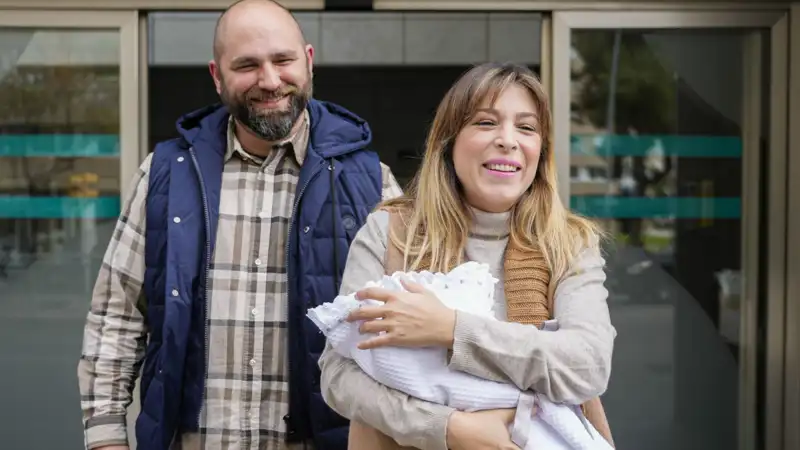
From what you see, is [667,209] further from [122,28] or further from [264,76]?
[264,76]

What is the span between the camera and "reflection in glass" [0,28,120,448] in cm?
495

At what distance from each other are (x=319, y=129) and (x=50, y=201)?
113 inches

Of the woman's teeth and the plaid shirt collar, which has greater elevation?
the plaid shirt collar

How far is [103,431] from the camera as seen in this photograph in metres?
2.61

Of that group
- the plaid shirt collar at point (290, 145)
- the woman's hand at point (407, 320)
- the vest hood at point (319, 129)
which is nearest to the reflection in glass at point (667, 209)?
the vest hood at point (319, 129)

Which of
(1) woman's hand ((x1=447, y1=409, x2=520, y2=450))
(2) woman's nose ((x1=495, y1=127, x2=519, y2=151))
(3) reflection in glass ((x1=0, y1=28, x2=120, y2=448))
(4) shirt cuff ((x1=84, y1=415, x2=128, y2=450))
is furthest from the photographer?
(3) reflection in glass ((x1=0, y1=28, x2=120, y2=448))

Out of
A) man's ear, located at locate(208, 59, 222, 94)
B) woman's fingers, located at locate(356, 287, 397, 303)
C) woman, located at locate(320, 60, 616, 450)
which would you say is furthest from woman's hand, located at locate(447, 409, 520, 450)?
man's ear, located at locate(208, 59, 222, 94)

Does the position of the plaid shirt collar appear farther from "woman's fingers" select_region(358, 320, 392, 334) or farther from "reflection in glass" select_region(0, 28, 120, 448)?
"reflection in glass" select_region(0, 28, 120, 448)

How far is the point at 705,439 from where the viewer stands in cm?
532

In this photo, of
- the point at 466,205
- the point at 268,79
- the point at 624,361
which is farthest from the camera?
the point at 624,361

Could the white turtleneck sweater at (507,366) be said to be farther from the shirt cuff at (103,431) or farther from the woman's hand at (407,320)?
the shirt cuff at (103,431)

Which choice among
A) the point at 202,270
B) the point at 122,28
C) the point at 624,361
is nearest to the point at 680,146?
the point at 624,361

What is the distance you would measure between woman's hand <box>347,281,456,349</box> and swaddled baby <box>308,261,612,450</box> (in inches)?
1.1

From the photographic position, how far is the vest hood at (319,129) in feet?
8.65
